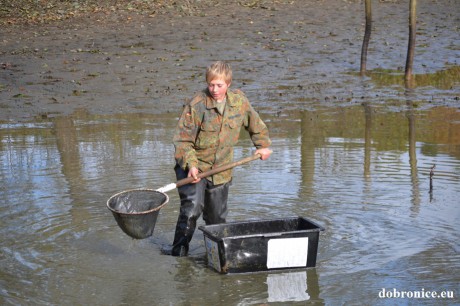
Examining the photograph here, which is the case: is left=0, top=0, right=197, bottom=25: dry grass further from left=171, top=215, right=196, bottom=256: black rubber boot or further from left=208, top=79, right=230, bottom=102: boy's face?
left=208, top=79, right=230, bottom=102: boy's face

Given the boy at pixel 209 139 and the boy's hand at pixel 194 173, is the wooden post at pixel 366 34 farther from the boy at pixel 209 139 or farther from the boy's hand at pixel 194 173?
the boy's hand at pixel 194 173

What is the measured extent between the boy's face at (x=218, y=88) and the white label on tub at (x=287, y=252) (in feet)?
3.83

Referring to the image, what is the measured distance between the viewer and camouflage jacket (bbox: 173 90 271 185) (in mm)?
6461

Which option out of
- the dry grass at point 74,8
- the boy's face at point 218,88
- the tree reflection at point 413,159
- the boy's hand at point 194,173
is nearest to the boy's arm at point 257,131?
the boy's face at point 218,88

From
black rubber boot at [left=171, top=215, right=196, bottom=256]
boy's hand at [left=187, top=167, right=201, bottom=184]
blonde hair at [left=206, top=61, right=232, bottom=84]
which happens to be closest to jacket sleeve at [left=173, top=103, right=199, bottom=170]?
boy's hand at [left=187, top=167, right=201, bottom=184]

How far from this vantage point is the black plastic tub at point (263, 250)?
20.4ft

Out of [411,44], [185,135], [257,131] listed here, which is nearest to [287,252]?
[257,131]

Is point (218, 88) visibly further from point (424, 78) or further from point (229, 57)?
point (229, 57)

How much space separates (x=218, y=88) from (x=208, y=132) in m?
0.39

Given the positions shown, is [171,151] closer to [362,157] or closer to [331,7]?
[362,157]

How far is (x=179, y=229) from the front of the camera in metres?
6.71

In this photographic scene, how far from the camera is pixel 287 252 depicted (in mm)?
6301

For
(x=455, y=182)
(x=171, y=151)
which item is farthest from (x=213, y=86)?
(x=171, y=151)

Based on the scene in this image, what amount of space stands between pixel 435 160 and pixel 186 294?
5084 mm
